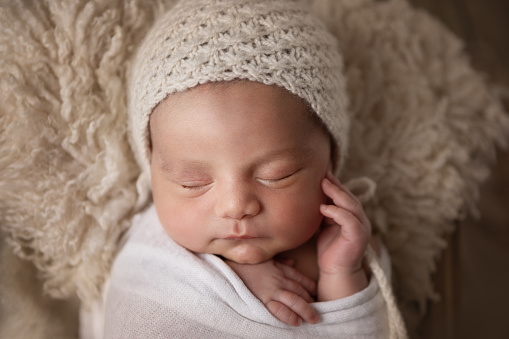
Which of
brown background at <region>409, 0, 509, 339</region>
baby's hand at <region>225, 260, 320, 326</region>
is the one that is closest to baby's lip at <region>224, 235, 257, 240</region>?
baby's hand at <region>225, 260, 320, 326</region>

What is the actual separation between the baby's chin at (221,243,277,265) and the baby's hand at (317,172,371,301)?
157mm

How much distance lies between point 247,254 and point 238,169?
8.3 inches

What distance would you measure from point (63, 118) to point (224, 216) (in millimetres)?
496

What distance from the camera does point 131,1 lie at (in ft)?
4.17

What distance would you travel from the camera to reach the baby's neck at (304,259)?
1.24m

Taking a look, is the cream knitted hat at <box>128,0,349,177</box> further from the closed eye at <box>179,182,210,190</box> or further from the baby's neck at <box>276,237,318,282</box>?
the baby's neck at <box>276,237,318,282</box>

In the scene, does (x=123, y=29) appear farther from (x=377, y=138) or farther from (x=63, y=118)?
(x=377, y=138)

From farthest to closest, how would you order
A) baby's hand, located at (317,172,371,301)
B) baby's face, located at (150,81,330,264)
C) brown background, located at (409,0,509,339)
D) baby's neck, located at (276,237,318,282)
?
brown background, located at (409,0,509,339)
baby's neck, located at (276,237,318,282)
baby's hand, located at (317,172,371,301)
baby's face, located at (150,81,330,264)

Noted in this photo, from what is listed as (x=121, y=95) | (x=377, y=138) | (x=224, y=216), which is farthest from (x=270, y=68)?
(x=377, y=138)

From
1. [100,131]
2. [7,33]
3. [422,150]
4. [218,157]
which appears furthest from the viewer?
[422,150]

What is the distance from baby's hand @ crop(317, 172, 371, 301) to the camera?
113cm

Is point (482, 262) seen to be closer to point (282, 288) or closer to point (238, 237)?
point (282, 288)

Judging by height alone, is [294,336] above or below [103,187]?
below

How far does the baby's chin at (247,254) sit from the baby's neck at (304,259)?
112 millimetres
